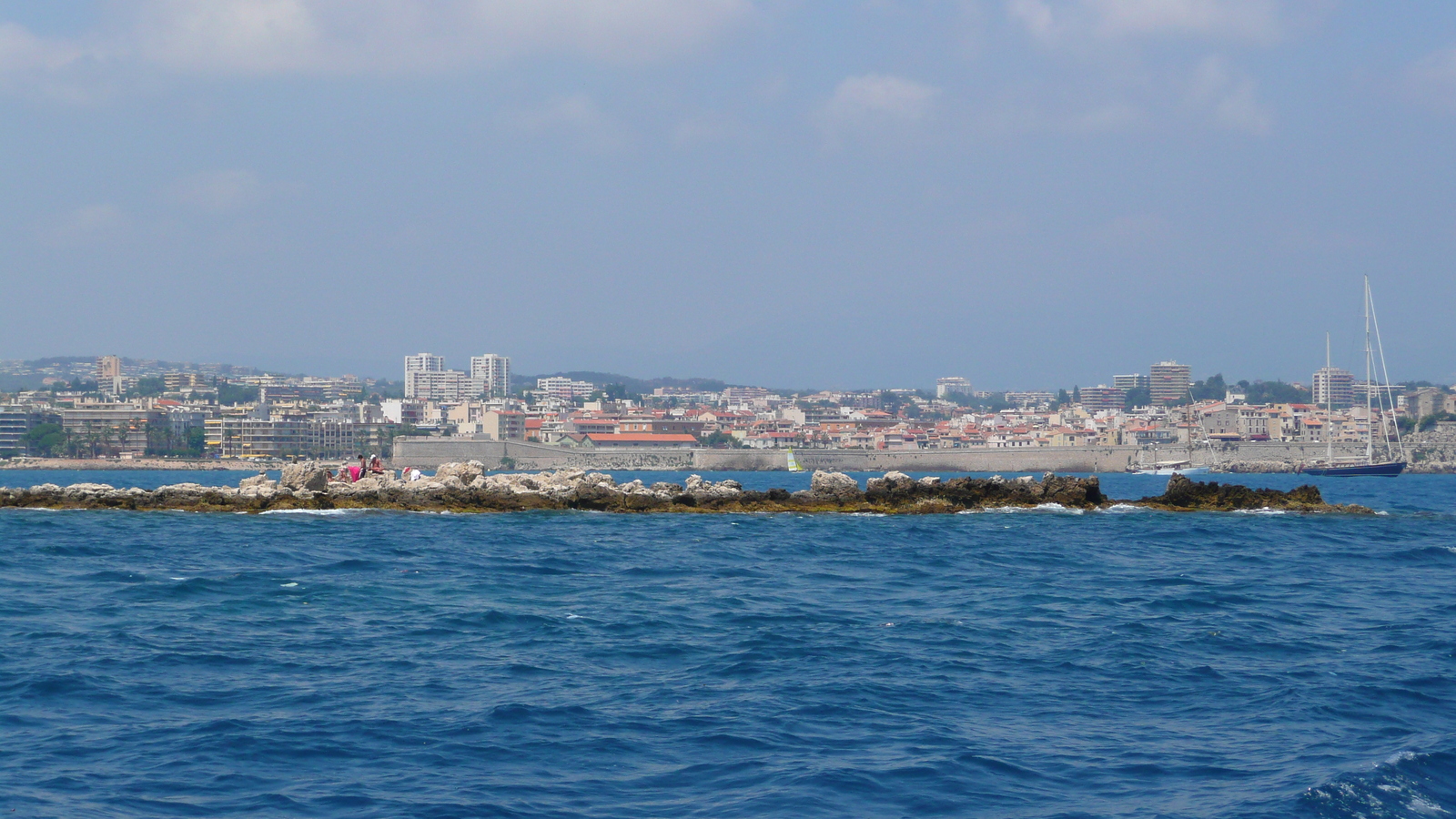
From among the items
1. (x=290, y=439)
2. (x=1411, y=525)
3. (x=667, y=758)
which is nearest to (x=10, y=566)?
(x=667, y=758)

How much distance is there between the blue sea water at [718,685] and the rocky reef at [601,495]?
9017mm

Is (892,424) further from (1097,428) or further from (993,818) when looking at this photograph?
A: (993,818)

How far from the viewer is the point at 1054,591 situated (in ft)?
48.1

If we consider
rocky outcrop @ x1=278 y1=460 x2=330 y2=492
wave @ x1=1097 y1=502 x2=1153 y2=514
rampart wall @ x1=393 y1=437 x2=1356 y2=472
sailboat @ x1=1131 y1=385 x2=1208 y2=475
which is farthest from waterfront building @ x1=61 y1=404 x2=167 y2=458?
wave @ x1=1097 y1=502 x2=1153 y2=514

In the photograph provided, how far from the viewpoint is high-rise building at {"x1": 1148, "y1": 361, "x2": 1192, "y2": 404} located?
186 m

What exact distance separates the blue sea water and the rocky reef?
29.6ft

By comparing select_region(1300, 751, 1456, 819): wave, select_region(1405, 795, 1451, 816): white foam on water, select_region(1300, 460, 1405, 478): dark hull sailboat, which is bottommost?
select_region(1300, 460, 1405, 478): dark hull sailboat

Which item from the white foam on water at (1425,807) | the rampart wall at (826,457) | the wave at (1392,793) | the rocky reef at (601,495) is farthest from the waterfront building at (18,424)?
the white foam on water at (1425,807)

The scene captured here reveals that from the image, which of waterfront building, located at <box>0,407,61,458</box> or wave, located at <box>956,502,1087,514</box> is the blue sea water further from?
waterfront building, located at <box>0,407,61,458</box>

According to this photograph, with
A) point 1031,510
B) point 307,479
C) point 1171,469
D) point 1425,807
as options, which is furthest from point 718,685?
point 1171,469

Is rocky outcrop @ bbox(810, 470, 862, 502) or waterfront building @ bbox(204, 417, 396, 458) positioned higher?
rocky outcrop @ bbox(810, 470, 862, 502)

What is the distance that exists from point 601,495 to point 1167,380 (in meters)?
174

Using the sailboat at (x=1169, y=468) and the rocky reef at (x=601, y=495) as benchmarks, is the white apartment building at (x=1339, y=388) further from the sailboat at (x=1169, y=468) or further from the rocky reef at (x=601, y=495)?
the rocky reef at (x=601, y=495)

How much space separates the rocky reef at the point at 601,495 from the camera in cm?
2730
